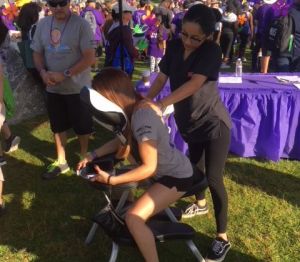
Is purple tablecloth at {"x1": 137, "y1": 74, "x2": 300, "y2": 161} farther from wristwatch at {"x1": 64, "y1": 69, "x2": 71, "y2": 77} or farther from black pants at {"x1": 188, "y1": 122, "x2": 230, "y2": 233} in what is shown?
black pants at {"x1": 188, "y1": 122, "x2": 230, "y2": 233}

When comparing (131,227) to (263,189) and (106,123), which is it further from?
(263,189)

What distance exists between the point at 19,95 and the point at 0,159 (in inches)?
101

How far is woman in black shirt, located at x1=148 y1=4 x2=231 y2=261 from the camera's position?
7.67 ft

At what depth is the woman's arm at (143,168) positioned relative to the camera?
2.08m

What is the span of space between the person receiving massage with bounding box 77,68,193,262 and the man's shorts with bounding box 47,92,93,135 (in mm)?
1450

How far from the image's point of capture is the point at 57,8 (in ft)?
11.0

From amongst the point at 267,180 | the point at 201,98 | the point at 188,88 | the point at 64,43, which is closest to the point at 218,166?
the point at 201,98

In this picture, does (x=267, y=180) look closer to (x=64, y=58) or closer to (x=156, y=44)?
(x=64, y=58)

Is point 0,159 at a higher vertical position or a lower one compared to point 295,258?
higher

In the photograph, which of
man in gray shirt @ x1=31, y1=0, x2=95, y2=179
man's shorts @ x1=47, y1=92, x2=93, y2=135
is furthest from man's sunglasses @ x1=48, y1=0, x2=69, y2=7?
man's shorts @ x1=47, y1=92, x2=93, y2=135

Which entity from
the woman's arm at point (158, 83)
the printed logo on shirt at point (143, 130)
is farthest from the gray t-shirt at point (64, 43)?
the printed logo on shirt at point (143, 130)

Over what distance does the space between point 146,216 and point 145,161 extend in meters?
0.34

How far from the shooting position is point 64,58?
3553 mm

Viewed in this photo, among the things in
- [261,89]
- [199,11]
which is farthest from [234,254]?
[261,89]
